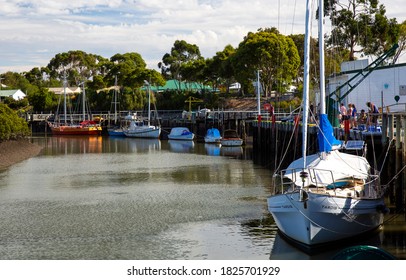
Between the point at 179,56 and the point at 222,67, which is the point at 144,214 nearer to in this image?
the point at 222,67

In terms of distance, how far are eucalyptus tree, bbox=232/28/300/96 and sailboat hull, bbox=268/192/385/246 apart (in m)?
69.5

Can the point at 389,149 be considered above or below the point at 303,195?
above

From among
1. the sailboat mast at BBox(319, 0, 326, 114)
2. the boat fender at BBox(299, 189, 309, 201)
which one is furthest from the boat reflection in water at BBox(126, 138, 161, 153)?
the boat fender at BBox(299, 189, 309, 201)

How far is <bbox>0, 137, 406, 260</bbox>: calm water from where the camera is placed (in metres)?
26.0

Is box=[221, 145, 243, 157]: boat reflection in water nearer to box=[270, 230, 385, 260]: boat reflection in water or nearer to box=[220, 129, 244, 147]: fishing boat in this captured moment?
box=[220, 129, 244, 147]: fishing boat

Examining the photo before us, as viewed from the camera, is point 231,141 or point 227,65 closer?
point 231,141

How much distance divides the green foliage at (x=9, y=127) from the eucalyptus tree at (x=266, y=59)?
3256 cm

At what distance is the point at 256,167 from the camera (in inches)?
2146

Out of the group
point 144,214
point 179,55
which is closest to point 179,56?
point 179,55

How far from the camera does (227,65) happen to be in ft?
354

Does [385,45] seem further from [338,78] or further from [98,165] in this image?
[98,165]

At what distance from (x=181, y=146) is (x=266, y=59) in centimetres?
2145

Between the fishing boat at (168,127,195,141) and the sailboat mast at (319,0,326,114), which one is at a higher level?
the sailboat mast at (319,0,326,114)

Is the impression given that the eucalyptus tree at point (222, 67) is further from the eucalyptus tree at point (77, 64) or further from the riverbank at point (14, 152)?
the eucalyptus tree at point (77, 64)
